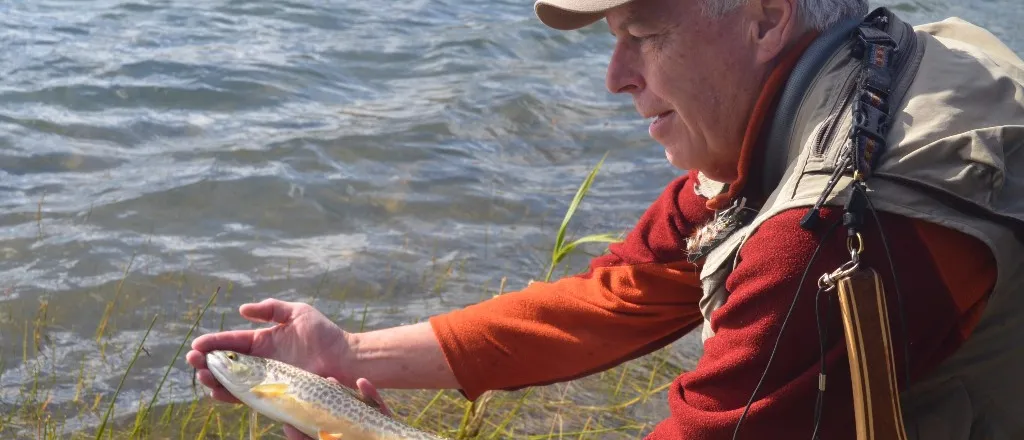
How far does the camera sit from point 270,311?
3477 mm

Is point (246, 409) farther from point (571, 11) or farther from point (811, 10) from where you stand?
point (811, 10)

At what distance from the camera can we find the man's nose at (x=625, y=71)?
282 centimetres

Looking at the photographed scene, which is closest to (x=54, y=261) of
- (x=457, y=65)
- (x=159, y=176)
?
(x=159, y=176)

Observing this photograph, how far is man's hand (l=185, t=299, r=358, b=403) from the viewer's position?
347 centimetres

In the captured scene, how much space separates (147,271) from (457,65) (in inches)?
216

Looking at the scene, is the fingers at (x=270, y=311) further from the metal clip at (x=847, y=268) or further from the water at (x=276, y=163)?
the metal clip at (x=847, y=268)

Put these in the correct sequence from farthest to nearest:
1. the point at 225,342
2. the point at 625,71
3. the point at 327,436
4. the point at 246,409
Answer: the point at 246,409, the point at 225,342, the point at 327,436, the point at 625,71

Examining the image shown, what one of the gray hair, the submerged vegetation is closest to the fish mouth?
the submerged vegetation

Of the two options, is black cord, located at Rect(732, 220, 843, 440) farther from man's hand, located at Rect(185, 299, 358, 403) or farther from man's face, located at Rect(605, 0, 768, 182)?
man's hand, located at Rect(185, 299, 358, 403)

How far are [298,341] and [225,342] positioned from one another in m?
0.22

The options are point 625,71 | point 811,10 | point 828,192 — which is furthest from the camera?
point 625,71

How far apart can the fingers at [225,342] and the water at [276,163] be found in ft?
5.42

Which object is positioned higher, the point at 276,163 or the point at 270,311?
the point at 270,311

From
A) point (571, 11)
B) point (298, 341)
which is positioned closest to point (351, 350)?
point (298, 341)
